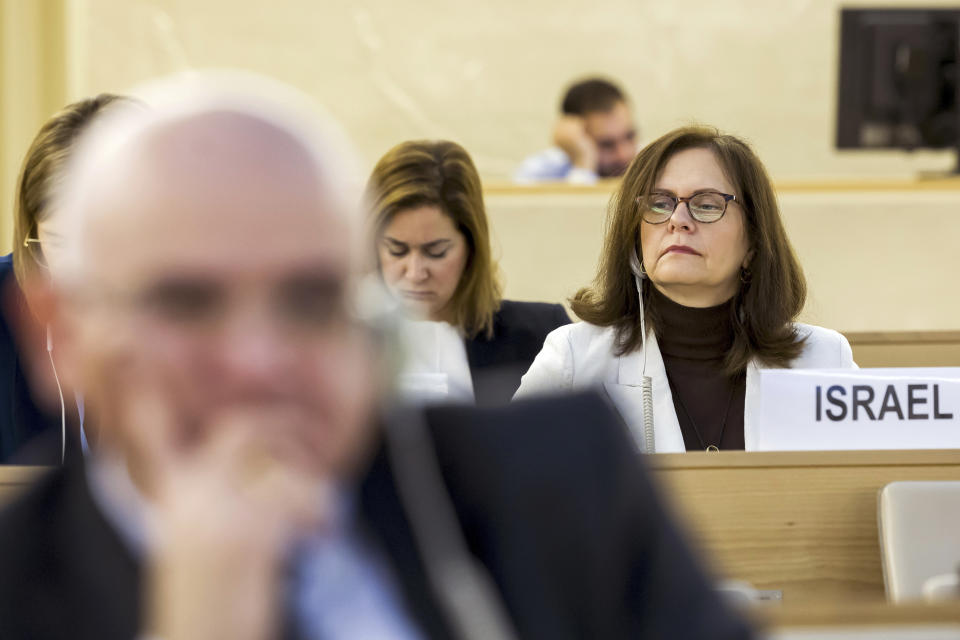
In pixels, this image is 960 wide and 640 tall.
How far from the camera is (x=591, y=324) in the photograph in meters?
2.92

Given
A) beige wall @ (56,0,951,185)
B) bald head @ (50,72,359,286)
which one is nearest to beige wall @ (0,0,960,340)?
beige wall @ (56,0,951,185)

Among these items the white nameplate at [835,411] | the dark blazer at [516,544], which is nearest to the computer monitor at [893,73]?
the white nameplate at [835,411]

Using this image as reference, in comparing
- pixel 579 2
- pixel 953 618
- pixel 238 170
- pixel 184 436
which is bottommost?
pixel 953 618

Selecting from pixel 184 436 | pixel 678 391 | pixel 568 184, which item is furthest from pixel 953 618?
pixel 568 184

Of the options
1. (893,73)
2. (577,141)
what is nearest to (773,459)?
(893,73)

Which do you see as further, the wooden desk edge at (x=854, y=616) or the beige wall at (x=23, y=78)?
the beige wall at (x=23, y=78)

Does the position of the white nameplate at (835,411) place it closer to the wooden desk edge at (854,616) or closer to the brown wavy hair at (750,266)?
the brown wavy hair at (750,266)

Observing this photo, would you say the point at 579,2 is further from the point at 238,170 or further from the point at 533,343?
the point at 238,170

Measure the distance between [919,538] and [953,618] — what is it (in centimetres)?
102

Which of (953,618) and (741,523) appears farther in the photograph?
(741,523)

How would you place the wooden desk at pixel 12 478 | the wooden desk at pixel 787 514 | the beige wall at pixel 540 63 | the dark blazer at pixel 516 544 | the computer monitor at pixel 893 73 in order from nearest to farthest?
the dark blazer at pixel 516 544 → the wooden desk at pixel 12 478 → the wooden desk at pixel 787 514 → the computer monitor at pixel 893 73 → the beige wall at pixel 540 63

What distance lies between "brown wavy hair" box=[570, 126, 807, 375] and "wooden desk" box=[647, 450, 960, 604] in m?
0.80

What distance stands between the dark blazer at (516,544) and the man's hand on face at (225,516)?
98 millimetres

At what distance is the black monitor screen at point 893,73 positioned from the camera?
205 inches
